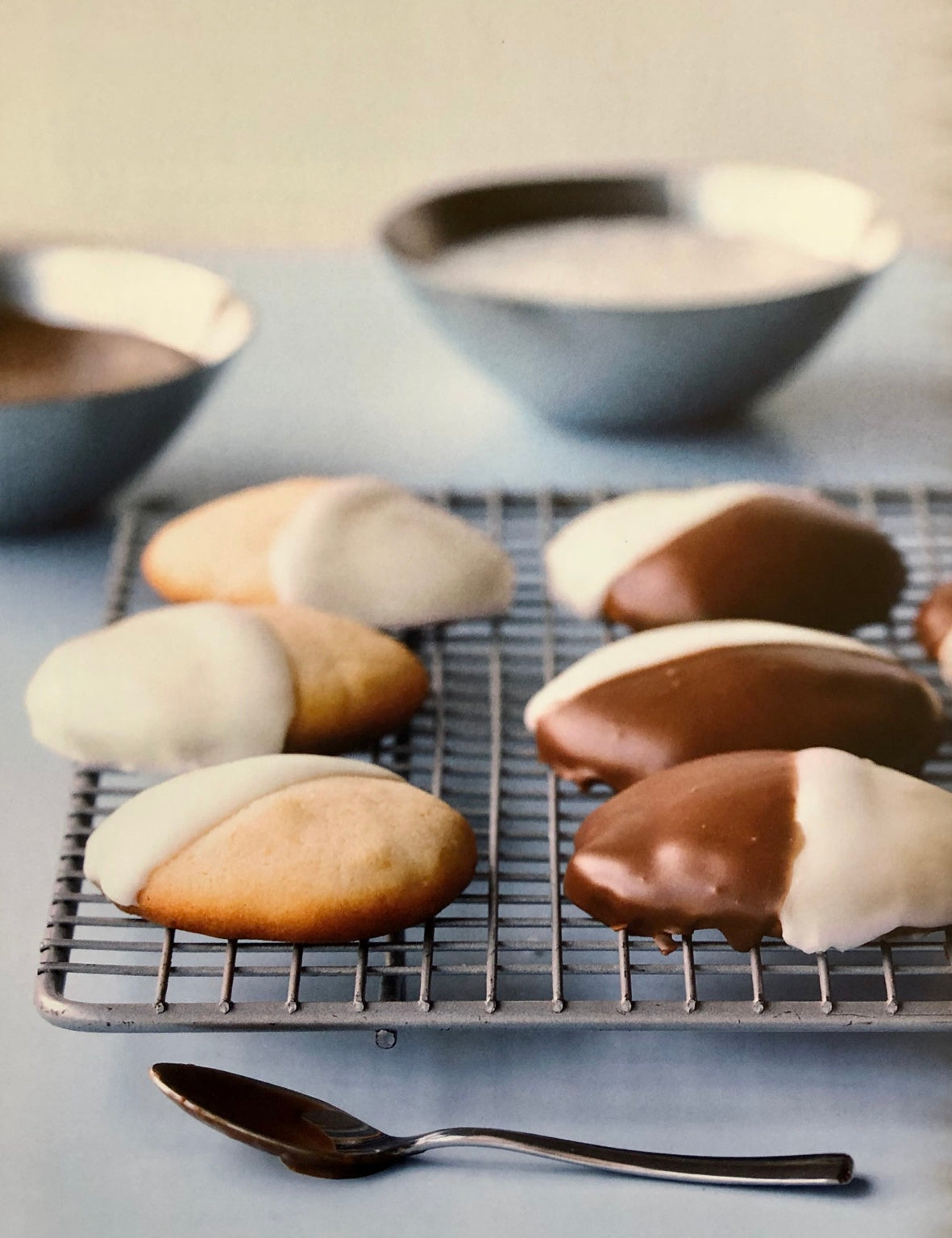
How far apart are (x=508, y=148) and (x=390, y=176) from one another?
165 millimetres

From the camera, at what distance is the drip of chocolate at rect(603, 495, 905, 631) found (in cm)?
64

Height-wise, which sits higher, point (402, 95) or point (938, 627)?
point (938, 627)

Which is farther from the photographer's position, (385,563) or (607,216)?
(607,216)

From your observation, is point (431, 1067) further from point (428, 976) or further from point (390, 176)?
point (390, 176)

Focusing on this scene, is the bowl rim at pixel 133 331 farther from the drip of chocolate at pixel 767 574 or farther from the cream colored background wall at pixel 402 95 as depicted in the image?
the cream colored background wall at pixel 402 95

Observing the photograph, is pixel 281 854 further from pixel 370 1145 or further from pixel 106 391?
pixel 106 391

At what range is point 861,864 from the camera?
1.47ft

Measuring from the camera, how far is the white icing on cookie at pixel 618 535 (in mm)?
676

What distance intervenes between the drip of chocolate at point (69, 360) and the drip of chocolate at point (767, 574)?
29 centimetres

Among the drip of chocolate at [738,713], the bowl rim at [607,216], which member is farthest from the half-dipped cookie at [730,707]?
the bowl rim at [607,216]

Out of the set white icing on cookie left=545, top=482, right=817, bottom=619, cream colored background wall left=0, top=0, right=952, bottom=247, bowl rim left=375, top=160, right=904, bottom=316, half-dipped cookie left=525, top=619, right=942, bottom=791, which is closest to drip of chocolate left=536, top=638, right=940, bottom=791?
half-dipped cookie left=525, top=619, right=942, bottom=791

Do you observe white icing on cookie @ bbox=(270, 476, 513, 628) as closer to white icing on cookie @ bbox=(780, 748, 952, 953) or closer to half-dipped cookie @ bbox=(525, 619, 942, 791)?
half-dipped cookie @ bbox=(525, 619, 942, 791)

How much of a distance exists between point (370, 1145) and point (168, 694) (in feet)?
0.73

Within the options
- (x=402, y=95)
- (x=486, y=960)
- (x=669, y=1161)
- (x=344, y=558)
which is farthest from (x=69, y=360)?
(x=402, y=95)
